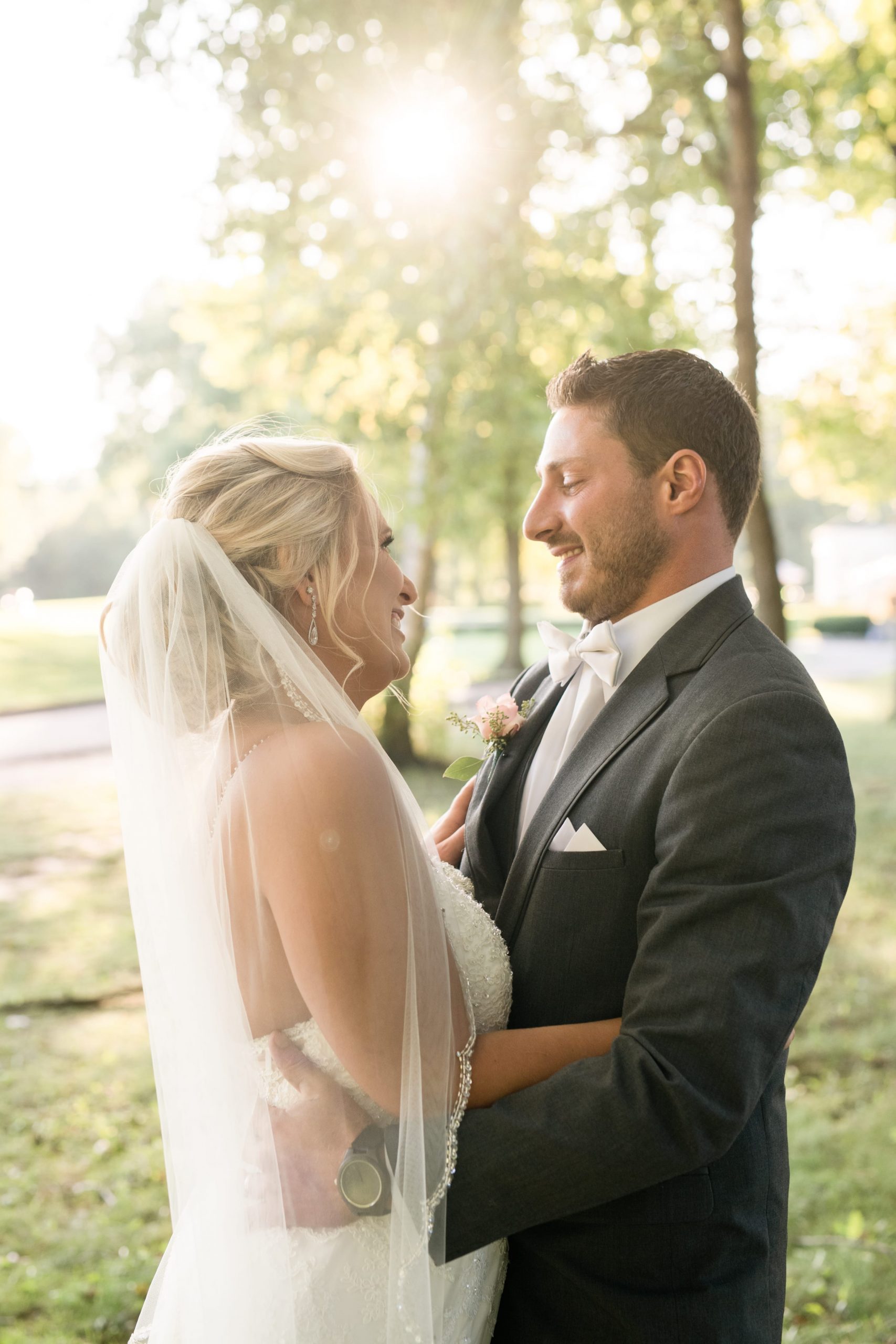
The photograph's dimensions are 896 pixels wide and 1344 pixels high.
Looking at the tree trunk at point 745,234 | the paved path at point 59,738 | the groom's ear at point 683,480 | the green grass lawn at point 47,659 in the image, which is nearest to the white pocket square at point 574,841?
the groom's ear at point 683,480

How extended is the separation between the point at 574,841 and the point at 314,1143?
2.56 feet

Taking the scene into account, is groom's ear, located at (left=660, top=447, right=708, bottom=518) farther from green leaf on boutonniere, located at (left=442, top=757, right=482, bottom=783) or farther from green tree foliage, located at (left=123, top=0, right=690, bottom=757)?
green tree foliage, located at (left=123, top=0, right=690, bottom=757)

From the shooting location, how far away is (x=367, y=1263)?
196 centimetres

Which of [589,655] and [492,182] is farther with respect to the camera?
[492,182]

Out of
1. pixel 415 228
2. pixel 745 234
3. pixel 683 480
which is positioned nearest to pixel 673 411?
pixel 683 480

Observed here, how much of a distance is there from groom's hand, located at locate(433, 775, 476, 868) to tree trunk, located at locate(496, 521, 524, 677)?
16.6 m

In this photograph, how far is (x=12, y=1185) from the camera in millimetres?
4723

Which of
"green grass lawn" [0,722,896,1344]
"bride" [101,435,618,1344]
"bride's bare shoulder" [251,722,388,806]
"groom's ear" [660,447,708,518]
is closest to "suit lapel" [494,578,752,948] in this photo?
"bride" [101,435,618,1344]

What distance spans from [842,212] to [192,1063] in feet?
38.9

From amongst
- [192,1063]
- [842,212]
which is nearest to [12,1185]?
[192,1063]

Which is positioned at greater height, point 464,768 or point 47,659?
point 464,768

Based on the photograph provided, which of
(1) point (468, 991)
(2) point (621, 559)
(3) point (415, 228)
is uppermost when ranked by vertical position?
(3) point (415, 228)

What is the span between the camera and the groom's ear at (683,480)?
2.41 metres

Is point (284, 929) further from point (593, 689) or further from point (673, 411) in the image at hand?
point (673, 411)
